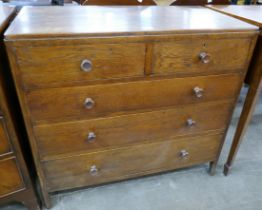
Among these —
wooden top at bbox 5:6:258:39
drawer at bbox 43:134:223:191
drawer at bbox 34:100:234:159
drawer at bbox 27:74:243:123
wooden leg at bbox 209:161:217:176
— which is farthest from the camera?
wooden leg at bbox 209:161:217:176

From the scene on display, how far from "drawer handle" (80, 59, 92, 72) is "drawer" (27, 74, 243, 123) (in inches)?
3.1

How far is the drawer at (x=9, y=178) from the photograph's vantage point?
0.99 metres

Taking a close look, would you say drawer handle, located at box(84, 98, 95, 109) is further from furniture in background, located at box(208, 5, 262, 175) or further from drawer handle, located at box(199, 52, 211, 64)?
furniture in background, located at box(208, 5, 262, 175)

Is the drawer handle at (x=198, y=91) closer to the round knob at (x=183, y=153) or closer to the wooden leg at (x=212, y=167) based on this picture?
the round knob at (x=183, y=153)

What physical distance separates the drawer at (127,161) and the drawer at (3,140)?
187 mm

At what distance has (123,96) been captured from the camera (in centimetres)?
97

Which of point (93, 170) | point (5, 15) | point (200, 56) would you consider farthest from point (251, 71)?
point (5, 15)

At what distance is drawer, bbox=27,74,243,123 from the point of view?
0.90m

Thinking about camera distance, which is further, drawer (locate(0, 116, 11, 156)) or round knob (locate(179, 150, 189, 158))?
round knob (locate(179, 150, 189, 158))

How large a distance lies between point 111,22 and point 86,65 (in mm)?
204

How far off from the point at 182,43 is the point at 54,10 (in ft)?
1.88

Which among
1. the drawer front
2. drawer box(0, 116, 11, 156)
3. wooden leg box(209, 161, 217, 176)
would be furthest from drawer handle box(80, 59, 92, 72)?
wooden leg box(209, 161, 217, 176)

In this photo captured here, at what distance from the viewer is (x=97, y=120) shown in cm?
102

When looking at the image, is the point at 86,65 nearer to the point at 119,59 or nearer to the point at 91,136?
the point at 119,59
